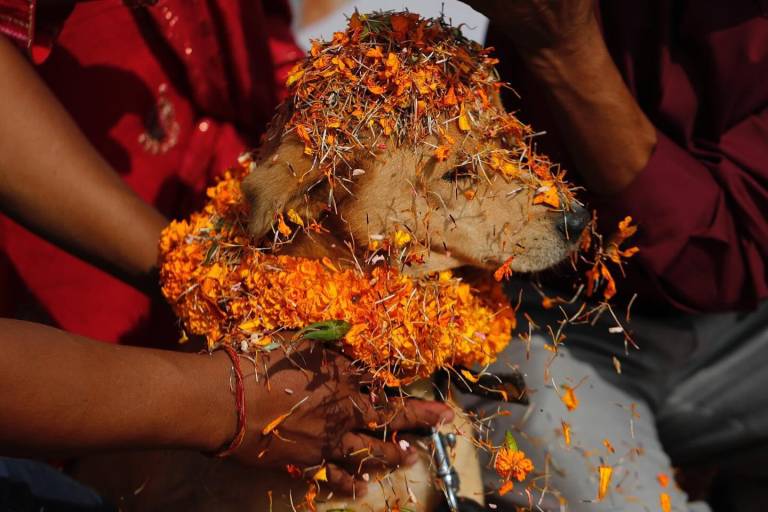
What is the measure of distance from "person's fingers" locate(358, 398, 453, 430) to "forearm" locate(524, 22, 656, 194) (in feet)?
2.05

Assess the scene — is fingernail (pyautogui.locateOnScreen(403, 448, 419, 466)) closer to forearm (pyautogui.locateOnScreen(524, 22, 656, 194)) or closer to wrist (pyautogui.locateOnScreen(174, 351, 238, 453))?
wrist (pyautogui.locateOnScreen(174, 351, 238, 453))

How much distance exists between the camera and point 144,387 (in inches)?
46.4

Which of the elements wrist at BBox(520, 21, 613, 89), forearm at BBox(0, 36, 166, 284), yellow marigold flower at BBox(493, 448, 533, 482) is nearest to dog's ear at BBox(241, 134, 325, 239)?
forearm at BBox(0, 36, 166, 284)

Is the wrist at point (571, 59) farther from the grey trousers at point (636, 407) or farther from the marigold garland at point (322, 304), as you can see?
the grey trousers at point (636, 407)

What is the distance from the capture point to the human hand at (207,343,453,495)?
136cm

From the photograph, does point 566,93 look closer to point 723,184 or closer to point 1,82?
point 723,184

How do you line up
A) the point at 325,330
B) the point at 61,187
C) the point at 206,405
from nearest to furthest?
the point at 206,405
the point at 325,330
the point at 61,187

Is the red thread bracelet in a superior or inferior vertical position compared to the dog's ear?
inferior

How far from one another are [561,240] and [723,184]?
1.62 feet

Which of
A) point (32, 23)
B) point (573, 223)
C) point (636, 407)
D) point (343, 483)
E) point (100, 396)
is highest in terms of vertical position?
point (32, 23)

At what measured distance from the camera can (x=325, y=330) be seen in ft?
4.48

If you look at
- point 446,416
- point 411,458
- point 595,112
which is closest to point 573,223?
point 595,112

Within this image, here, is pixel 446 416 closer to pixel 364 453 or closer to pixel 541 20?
pixel 364 453

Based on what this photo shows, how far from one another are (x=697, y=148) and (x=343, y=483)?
118cm
